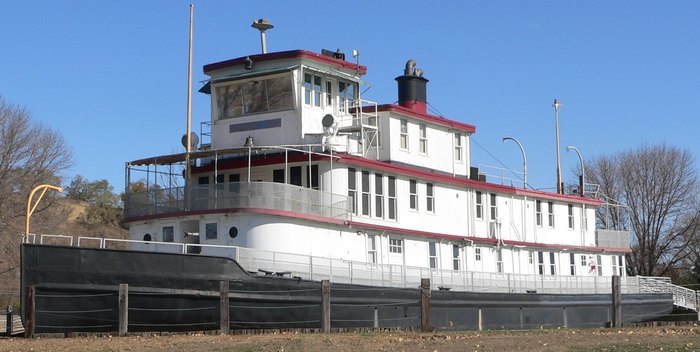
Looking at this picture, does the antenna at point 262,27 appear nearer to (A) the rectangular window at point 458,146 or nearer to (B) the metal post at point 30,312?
(A) the rectangular window at point 458,146

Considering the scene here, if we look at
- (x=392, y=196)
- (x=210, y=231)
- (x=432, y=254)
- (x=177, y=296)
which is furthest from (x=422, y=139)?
(x=177, y=296)

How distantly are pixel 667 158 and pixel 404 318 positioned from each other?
4064 centimetres

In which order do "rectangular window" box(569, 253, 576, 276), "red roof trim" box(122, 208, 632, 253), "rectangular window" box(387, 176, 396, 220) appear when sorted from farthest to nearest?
1. "rectangular window" box(569, 253, 576, 276)
2. "rectangular window" box(387, 176, 396, 220)
3. "red roof trim" box(122, 208, 632, 253)

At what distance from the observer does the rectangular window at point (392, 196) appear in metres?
32.6

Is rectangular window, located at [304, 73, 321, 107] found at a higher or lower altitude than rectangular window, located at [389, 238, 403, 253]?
higher

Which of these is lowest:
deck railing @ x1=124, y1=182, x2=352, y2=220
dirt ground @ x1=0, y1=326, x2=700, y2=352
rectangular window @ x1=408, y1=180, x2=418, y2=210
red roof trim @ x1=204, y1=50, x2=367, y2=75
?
dirt ground @ x1=0, y1=326, x2=700, y2=352

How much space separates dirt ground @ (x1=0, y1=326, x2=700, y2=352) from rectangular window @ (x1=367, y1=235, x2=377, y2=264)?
5.73 metres

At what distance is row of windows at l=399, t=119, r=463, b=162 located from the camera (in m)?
34.2

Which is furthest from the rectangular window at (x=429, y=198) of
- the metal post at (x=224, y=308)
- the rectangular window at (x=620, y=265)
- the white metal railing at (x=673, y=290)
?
the rectangular window at (x=620, y=265)

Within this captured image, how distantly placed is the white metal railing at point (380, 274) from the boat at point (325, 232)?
0.19 ft

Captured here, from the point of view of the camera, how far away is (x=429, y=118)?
35031 millimetres

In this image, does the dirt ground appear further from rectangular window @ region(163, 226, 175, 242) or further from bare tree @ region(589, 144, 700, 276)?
bare tree @ region(589, 144, 700, 276)

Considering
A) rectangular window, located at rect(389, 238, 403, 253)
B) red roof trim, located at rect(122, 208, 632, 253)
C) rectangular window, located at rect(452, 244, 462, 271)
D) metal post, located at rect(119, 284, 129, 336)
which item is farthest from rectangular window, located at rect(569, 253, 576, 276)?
metal post, located at rect(119, 284, 129, 336)

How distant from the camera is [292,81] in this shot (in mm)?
32125
